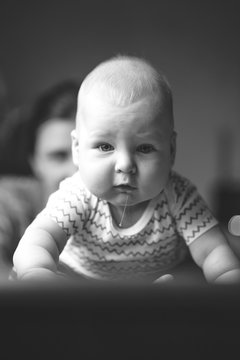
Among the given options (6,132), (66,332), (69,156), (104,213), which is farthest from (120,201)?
(6,132)

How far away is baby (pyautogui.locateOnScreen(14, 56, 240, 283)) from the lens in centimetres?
51

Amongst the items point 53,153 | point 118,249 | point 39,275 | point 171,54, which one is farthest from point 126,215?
point 171,54

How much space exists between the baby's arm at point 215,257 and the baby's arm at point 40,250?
154mm

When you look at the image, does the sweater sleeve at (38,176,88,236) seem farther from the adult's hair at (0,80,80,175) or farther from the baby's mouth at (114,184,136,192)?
the adult's hair at (0,80,80,175)

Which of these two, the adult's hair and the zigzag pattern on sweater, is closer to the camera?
the zigzag pattern on sweater

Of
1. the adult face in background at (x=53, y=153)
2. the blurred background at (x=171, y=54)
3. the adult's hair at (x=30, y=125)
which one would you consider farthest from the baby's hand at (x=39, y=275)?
the blurred background at (x=171, y=54)

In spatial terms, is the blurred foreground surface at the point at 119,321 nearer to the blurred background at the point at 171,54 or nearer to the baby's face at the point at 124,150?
the baby's face at the point at 124,150

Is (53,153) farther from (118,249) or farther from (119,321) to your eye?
(119,321)

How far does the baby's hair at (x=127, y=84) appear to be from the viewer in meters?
0.51

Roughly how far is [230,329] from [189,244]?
0.25m

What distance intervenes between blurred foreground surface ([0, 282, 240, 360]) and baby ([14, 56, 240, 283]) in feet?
0.36

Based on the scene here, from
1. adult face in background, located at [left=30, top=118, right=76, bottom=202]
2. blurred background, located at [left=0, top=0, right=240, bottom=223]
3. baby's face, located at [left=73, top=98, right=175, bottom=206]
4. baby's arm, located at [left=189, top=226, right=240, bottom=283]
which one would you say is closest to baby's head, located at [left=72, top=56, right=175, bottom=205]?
baby's face, located at [left=73, top=98, right=175, bottom=206]

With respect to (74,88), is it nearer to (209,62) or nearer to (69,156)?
(69,156)

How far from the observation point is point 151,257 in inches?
25.4
